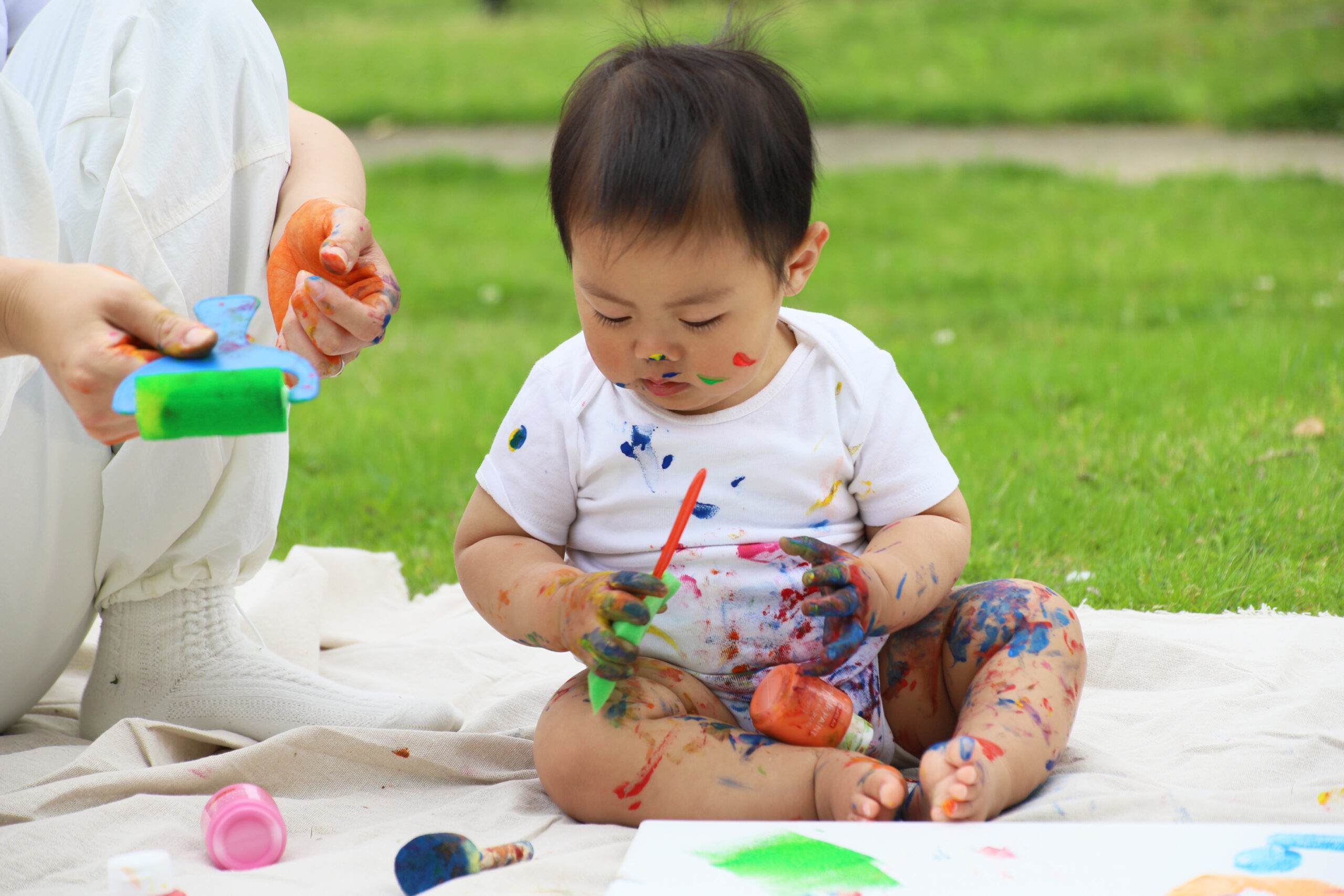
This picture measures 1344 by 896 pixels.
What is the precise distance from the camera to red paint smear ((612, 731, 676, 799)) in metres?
1.46

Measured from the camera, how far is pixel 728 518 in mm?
1631

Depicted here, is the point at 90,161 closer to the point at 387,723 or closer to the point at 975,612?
the point at 387,723

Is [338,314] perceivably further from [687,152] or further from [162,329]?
[687,152]

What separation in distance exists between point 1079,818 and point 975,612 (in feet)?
1.00

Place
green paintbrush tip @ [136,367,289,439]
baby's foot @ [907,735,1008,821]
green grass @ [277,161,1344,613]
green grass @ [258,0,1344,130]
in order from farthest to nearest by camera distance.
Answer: green grass @ [258,0,1344,130] < green grass @ [277,161,1344,613] < baby's foot @ [907,735,1008,821] < green paintbrush tip @ [136,367,289,439]

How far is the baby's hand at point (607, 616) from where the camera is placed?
1369 millimetres

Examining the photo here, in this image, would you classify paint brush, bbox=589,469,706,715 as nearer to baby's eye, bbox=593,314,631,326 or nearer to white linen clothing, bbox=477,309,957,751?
white linen clothing, bbox=477,309,957,751

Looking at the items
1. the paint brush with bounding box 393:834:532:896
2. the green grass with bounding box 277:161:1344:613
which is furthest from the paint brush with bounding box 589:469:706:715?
the green grass with bounding box 277:161:1344:613

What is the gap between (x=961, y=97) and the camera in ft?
26.0

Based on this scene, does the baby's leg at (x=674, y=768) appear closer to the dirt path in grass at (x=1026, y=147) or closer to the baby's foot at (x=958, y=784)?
the baby's foot at (x=958, y=784)

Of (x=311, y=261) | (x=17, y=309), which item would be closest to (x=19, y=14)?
(x=311, y=261)

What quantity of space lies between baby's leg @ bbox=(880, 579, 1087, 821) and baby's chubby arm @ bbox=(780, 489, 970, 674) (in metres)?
0.06

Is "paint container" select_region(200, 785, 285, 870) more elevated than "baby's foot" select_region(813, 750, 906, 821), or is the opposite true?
"baby's foot" select_region(813, 750, 906, 821)

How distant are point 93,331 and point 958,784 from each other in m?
0.95
